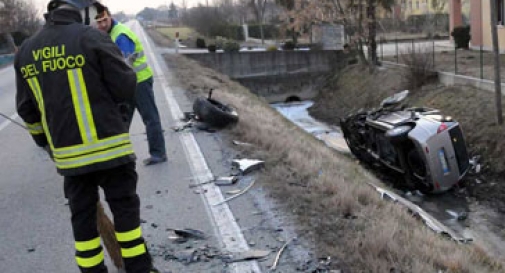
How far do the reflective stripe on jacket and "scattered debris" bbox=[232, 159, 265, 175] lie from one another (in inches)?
62.1

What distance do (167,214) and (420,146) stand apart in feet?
20.4

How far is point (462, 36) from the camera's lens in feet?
87.4

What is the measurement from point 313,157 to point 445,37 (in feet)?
115

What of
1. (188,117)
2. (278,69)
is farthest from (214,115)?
(278,69)

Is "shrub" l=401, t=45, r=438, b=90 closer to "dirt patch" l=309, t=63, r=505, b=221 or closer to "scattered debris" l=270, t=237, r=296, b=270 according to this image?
"dirt patch" l=309, t=63, r=505, b=221

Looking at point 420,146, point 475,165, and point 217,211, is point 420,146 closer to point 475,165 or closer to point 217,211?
point 475,165

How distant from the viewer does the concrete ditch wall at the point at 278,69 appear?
34.3m

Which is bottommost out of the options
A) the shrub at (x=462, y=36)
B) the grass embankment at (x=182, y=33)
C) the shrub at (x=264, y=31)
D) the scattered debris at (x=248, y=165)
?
the scattered debris at (x=248, y=165)

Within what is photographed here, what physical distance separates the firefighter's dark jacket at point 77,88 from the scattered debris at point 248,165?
120 inches

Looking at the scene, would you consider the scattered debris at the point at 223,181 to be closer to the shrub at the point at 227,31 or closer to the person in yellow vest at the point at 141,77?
the person in yellow vest at the point at 141,77

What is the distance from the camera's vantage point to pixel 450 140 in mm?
10211

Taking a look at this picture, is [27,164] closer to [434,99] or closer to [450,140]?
[450,140]

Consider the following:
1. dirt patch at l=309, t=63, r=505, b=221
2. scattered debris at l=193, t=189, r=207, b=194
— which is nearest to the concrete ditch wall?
dirt patch at l=309, t=63, r=505, b=221

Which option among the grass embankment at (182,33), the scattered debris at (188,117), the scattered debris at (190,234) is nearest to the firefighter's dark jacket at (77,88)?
the scattered debris at (190,234)
